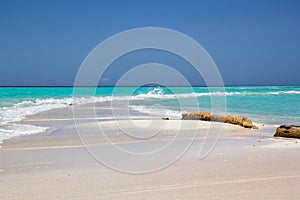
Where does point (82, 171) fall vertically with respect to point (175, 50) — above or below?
below

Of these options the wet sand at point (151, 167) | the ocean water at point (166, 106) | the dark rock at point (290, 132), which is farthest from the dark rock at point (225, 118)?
the wet sand at point (151, 167)

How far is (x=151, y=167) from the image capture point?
670 centimetres

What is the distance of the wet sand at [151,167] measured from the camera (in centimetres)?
502

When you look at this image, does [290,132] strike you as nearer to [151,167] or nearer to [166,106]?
[151,167]

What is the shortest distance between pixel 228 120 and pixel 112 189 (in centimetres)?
1075

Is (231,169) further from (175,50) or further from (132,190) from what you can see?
(175,50)

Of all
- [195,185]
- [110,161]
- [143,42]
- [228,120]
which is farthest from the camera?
[228,120]

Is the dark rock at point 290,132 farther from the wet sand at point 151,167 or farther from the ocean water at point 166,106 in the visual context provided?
the ocean water at point 166,106

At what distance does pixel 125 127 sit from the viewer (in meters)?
14.1

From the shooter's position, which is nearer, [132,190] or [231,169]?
[132,190]

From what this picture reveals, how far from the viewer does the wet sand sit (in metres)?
5.02

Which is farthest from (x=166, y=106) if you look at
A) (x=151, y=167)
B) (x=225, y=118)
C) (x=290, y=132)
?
(x=151, y=167)

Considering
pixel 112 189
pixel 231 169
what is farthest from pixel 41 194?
pixel 231 169

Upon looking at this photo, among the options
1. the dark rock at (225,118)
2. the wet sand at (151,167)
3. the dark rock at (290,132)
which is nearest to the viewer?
the wet sand at (151,167)
